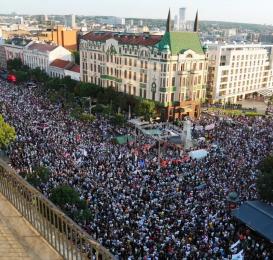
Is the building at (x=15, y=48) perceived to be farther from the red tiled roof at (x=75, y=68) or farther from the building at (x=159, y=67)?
the building at (x=159, y=67)

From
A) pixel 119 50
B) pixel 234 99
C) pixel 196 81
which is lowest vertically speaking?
pixel 234 99

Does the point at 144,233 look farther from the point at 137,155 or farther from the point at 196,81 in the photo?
the point at 196,81

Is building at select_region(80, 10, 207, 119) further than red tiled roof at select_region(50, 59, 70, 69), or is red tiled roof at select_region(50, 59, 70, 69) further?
red tiled roof at select_region(50, 59, 70, 69)

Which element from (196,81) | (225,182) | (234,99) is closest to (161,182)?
(225,182)

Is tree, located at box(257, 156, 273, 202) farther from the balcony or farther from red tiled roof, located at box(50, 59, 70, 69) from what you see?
red tiled roof, located at box(50, 59, 70, 69)

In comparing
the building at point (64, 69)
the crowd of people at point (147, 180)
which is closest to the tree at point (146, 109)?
the crowd of people at point (147, 180)

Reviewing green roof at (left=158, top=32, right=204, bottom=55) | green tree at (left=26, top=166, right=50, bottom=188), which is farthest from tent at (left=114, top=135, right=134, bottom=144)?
green roof at (left=158, top=32, right=204, bottom=55)
